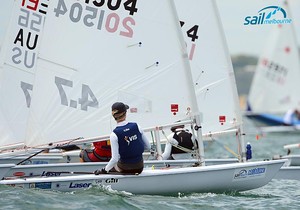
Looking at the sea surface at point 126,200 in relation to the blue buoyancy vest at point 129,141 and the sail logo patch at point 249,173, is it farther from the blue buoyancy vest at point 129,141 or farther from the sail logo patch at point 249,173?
the blue buoyancy vest at point 129,141

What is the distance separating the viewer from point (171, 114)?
34.6 ft

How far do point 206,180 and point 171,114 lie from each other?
1.28 m

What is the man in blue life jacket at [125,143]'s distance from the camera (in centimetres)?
904

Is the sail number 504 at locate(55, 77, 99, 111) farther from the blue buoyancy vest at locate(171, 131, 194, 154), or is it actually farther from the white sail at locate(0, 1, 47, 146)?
the blue buoyancy vest at locate(171, 131, 194, 154)

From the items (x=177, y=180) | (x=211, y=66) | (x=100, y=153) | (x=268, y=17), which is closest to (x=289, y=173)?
(x=211, y=66)

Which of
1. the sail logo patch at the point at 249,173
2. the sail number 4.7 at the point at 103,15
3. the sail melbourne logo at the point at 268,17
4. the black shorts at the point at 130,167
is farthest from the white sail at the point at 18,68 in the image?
the sail melbourne logo at the point at 268,17

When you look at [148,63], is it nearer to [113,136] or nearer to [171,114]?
[171,114]

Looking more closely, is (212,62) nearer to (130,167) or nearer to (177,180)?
(177,180)

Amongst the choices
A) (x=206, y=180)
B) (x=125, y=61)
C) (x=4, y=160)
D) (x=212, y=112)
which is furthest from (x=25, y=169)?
(x=212, y=112)

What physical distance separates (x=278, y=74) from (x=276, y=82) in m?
0.38

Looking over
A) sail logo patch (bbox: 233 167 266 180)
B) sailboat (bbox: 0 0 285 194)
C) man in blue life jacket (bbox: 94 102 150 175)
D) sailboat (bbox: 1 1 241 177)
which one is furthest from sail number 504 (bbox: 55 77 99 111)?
sailboat (bbox: 1 1 241 177)

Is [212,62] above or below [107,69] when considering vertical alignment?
above

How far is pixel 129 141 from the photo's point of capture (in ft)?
29.7

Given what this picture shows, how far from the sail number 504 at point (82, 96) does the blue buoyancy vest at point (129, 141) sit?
135 cm
